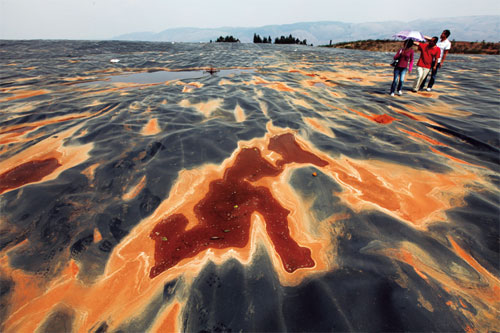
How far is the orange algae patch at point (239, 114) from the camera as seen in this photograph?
5.38 m

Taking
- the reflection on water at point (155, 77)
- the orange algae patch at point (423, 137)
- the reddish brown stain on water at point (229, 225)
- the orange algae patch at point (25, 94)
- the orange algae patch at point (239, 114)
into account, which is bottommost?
the reddish brown stain on water at point (229, 225)

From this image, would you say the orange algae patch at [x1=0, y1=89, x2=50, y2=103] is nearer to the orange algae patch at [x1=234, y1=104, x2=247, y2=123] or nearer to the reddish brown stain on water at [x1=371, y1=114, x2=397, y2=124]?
the orange algae patch at [x1=234, y1=104, x2=247, y2=123]

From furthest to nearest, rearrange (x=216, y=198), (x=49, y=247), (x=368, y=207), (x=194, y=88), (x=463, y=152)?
(x=194, y=88)
(x=463, y=152)
(x=216, y=198)
(x=368, y=207)
(x=49, y=247)

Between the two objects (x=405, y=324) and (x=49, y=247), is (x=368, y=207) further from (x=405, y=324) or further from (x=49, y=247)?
(x=49, y=247)

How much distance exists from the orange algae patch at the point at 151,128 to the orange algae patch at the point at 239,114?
1995 mm

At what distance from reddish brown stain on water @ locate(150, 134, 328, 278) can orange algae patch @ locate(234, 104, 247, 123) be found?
7.42ft

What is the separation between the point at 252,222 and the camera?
98.8 inches

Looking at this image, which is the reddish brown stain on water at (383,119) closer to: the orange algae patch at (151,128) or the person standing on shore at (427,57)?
the person standing on shore at (427,57)

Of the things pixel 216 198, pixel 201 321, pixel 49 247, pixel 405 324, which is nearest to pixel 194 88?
pixel 216 198

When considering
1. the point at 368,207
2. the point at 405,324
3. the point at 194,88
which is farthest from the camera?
the point at 194,88

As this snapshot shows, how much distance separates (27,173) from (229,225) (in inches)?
141

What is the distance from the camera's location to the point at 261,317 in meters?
1.64

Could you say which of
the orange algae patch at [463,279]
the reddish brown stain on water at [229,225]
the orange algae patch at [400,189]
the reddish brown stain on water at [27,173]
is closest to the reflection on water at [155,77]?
the reddish brown stain on water at [27,173]

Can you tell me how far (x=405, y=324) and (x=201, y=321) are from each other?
1.62 metres
